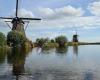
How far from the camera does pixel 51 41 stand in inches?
5906

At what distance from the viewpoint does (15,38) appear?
97000mm

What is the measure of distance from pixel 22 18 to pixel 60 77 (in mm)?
69877

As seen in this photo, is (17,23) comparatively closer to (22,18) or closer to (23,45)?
(22,18)

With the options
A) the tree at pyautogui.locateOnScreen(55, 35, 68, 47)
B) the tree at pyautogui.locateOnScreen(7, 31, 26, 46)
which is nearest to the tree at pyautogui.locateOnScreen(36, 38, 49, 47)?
the tree at pyautogui.locateOnScreen(55, 35, 68, 47)

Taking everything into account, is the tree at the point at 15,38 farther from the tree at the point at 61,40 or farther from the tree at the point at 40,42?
the tree at the point at 61,40

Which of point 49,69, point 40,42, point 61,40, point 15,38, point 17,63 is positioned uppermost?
point 61,40

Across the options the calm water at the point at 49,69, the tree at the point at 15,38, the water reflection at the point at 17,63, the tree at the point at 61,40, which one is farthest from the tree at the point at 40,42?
the calm water at the point at 49,69

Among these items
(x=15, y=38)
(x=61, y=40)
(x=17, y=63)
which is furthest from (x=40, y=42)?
(x=17, y=63)

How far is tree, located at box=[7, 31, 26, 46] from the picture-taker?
9412 centimetres

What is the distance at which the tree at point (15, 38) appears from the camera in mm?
94119

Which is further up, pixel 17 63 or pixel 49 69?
pixel 17 63

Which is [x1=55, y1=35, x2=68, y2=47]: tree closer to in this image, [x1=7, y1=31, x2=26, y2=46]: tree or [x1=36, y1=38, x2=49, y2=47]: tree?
[x1=36, y1=38, x2=49, y2=47]: tree

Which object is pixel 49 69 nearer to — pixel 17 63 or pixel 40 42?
pixel 17 63

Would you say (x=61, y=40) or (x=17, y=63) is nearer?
(x=17, y=63)
